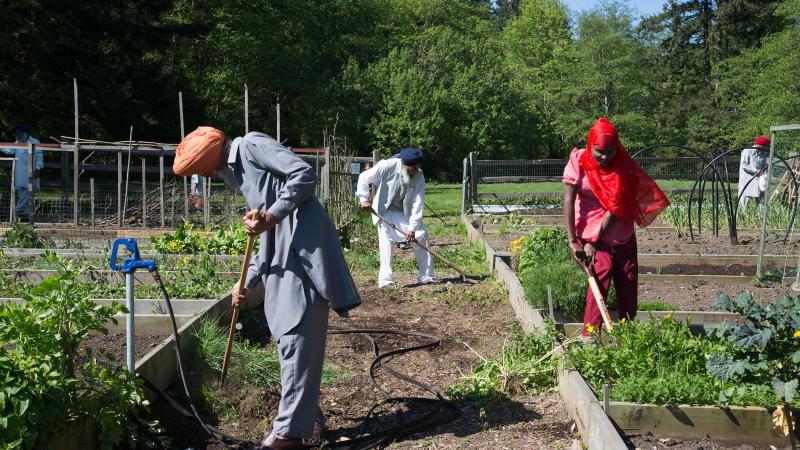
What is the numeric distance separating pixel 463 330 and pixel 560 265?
1.07 m

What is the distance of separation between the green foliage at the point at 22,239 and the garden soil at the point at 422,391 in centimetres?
477

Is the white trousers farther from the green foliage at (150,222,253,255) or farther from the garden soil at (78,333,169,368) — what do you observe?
the garden soil at (78,333,169,368)

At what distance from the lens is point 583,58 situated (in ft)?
143

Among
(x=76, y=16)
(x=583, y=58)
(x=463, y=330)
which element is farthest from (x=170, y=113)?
(x=583, y=58)

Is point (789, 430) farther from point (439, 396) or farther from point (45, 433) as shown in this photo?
point (45, 433)

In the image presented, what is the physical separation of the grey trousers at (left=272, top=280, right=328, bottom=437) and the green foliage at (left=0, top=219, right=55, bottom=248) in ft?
22.7

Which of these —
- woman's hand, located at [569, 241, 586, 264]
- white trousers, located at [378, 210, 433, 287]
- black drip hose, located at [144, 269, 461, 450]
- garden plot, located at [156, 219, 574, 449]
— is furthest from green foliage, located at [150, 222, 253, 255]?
woman's hand, located at [569, 241, 586, 264]

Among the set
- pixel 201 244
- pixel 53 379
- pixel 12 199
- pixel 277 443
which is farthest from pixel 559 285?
pixel 12 199

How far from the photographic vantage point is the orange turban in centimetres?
424

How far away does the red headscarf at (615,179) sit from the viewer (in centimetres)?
520

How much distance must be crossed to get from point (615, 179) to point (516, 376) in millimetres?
1464

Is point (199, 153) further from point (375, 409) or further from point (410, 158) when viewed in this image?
point (410, 158)

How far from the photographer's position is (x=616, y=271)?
543 centimetres

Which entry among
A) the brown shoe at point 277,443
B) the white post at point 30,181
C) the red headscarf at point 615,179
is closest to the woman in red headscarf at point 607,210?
the red headscarf at point 615,179
